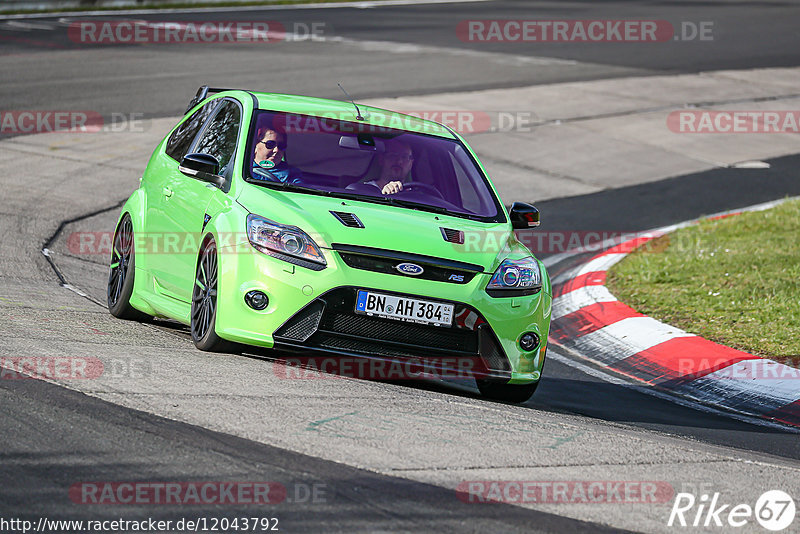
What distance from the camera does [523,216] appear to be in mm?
7512

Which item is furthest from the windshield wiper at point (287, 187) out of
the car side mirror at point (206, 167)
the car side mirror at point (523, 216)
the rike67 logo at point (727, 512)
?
the rike67 logo at point (727, 512)

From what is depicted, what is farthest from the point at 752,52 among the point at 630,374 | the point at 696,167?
the point at 630,374

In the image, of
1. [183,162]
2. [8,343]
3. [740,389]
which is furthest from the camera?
[740,389]

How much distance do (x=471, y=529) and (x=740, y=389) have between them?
13.7 ft

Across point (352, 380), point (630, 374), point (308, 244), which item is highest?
point (308, 244)

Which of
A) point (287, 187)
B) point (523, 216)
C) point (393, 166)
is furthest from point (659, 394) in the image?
point (287, 187)

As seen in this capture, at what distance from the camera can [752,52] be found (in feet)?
90.3

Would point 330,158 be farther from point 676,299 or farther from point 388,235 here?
point 676,299

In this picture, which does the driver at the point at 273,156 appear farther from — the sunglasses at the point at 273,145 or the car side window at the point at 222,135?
the car side window at the point at 222,135

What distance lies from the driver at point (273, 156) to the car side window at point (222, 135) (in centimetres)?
17

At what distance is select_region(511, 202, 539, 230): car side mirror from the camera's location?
7.48 meters

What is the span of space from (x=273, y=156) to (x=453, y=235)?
128 cm

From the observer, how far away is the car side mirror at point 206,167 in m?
7.03

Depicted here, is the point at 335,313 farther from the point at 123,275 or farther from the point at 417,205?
the point at 123,275
